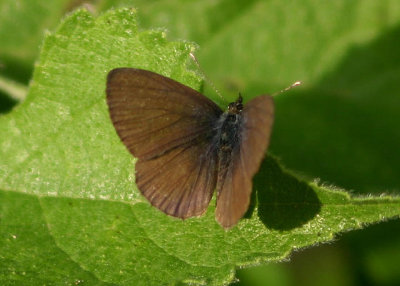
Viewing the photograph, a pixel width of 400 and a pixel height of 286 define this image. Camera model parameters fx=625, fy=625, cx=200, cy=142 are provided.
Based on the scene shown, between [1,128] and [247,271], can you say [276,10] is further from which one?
[1,128]

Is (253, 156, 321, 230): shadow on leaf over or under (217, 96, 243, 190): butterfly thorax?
under

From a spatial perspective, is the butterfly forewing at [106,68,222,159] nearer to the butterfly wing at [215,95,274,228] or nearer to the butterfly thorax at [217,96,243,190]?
the butterfly thorax at [217,96,243,190]

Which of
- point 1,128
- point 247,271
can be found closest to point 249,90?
point 247,271

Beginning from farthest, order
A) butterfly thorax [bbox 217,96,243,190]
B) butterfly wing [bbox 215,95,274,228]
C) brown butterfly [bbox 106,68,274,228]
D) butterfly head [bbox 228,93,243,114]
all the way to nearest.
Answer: butterfly head [bbox 228,93,243,114] < butterfly thorax [bbox 217,96,243,190] < brown butterfly [bbox 106,68,274,228] < butterfly wing [bbox 215,95,274,228]

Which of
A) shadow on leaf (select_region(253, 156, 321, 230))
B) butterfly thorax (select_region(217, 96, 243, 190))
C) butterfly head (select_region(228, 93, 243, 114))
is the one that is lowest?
shadow on leaf (select_region(253, 156, 321, 230))

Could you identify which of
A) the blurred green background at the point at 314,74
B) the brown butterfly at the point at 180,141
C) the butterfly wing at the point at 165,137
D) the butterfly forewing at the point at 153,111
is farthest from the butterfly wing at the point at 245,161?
the blurred green background at the point at 314,74

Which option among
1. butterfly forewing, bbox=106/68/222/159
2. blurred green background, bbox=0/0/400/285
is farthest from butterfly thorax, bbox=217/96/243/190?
blurred green background, bbox=0/0/400/285

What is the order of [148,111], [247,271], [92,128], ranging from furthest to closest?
[247,271] < [92,128] < [148,111]

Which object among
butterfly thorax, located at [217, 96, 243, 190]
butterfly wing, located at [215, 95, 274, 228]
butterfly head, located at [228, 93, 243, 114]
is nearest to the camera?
butterfly wing, located at [215, 95, 274, 228]
